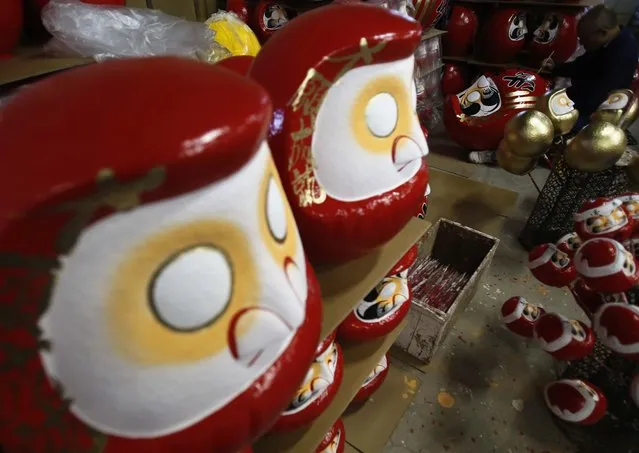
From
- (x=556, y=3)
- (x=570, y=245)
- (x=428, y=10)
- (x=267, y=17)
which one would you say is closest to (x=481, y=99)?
(x=428, y=10)

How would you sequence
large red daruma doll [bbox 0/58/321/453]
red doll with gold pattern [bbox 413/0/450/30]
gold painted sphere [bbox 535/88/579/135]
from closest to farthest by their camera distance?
large red daruma doll [bbox 0/58/321/453] < gold painted sphere [bbox 535/88/579/135] < red doll with gold pattern [bbox 413/0/450/30]

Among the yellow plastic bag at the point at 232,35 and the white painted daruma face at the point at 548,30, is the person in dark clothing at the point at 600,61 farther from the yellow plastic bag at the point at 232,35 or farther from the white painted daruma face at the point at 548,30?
the yellow plastic bag at the point at 232,35

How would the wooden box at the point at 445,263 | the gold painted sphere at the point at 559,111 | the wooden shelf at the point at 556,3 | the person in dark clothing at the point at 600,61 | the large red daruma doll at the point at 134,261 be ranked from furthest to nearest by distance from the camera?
the wooden shelf at the point at 556,3 < the person in dark clothing at the point at 600,61 < the gold painted sphere at the point at 559,111 < the wooden box at the point at 445,263 < the large red daruma doll at the point at 134,261

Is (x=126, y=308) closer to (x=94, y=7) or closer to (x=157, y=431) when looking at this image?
(x=157, y=431)

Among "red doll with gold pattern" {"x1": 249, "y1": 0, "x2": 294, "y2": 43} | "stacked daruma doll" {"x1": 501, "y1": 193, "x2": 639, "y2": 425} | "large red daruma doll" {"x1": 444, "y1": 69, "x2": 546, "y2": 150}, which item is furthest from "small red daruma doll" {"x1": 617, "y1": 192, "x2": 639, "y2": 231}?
"red doll with gold pattern" {"x1": 249, "y1": 0, "x2": 294, "y2": 43}

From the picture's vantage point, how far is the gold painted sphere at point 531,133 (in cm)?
138

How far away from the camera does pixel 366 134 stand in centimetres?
50

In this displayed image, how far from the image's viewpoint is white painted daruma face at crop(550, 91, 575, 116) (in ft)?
4.90

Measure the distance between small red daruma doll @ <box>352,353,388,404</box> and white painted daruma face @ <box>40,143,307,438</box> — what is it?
2.52 ft

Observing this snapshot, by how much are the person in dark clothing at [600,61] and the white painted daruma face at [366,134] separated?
72.8 inches

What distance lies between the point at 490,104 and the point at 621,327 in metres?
1.53

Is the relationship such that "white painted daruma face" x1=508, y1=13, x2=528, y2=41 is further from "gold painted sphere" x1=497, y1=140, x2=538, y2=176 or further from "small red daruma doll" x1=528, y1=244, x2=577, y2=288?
"small red daruma doll" x1=528, y1=244, x2=577, y2=288

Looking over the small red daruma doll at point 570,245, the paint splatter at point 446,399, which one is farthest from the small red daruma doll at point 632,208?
the paint splatter at point 446,399

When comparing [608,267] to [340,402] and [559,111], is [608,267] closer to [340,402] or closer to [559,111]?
[340,402]
